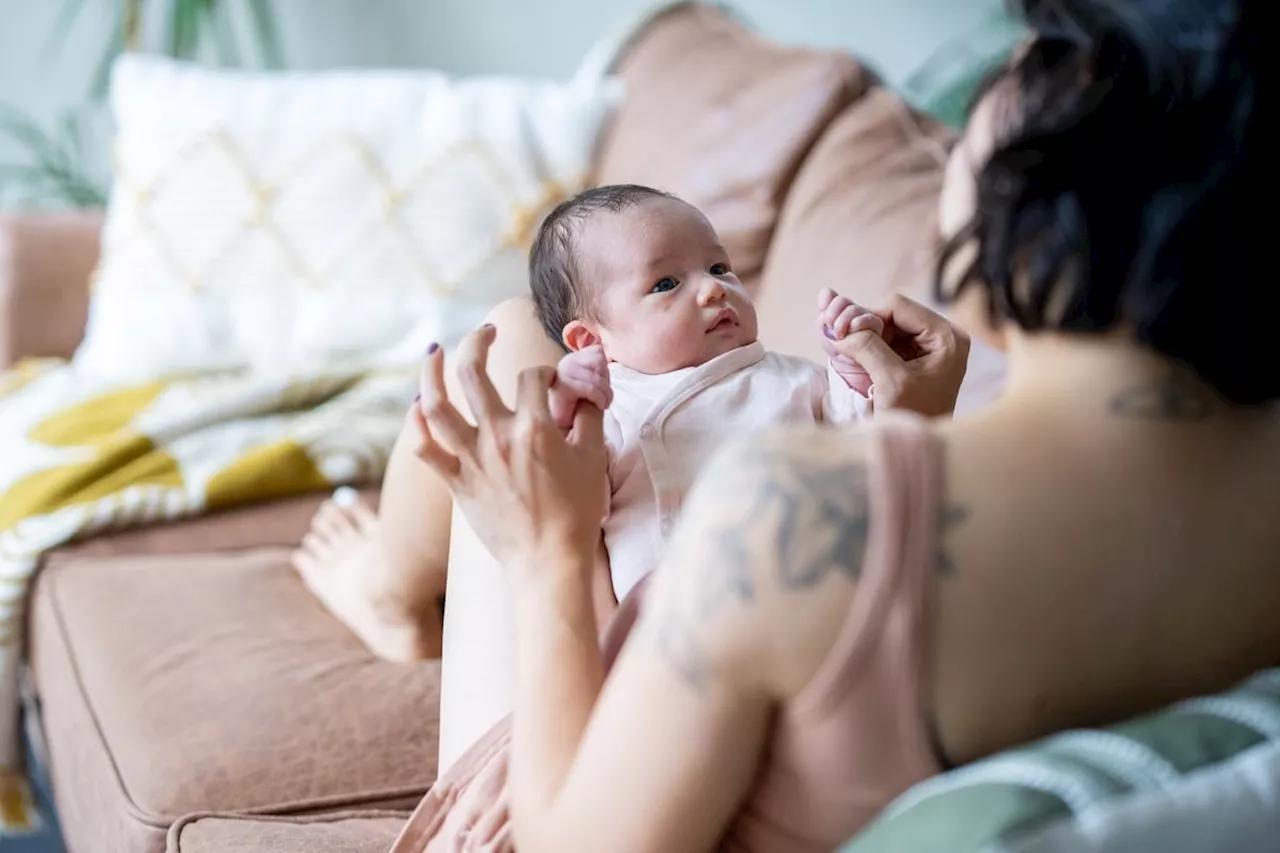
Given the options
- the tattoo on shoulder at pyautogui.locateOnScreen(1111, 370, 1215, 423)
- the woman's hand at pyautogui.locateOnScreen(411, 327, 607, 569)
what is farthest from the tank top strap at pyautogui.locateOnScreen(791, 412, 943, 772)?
the woman's hand at pyautogui.locateOnScreen(411, 327, 607, 569)

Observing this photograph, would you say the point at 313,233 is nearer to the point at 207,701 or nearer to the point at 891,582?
the point at 207,701

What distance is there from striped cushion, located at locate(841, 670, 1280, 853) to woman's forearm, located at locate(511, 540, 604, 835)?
0.18 metres

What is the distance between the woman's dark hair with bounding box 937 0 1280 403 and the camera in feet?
2.27

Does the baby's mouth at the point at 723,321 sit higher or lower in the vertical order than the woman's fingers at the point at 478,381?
lower

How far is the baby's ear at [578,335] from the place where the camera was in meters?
1.23

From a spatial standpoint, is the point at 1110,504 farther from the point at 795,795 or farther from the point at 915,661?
Answer: the point at 795,795

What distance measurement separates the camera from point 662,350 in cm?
118

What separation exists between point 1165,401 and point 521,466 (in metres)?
0.38

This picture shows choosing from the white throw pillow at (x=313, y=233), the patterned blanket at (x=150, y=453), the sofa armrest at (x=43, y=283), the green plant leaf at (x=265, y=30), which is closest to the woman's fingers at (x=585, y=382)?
the patterned blanket at (x=150, y=453)

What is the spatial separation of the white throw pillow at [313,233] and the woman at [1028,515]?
1.67 metres

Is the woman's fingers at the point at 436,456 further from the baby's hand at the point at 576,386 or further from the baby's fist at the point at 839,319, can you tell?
the baby's fist at the point at 839,319

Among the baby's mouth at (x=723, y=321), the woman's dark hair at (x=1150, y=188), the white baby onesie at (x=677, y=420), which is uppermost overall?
the woman's dark hair at (x=1150, y=188)

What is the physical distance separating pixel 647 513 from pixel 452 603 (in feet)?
0.71

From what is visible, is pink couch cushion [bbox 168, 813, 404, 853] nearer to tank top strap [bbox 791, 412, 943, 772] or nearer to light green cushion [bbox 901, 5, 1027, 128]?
tank top strap [bbox 791, 412, 943, 772]
